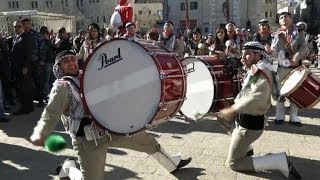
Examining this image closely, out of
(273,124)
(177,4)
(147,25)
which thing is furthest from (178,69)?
(147,25)

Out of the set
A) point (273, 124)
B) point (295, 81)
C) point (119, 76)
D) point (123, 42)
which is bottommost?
point (273, 124)

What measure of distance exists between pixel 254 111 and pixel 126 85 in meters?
1.53

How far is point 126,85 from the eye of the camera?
12.6 feet

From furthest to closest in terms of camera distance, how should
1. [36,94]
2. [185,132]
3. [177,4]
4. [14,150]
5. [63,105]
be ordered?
[177,4] → [36,94] → [185,132] → [14,150] → [63,105]

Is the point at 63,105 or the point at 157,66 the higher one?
the point at 157,66

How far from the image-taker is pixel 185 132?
666 centimetres

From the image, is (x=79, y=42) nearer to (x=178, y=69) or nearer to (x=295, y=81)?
(x=295, y=81)

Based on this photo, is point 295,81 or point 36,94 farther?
point 36,94

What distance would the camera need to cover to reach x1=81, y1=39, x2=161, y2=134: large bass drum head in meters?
3.78

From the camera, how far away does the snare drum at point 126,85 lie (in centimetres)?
377

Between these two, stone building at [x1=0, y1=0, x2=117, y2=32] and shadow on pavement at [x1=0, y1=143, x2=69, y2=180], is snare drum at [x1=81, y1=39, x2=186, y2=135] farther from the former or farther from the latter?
stone building at [x1=0, y1=0, x2=117, y2=32]

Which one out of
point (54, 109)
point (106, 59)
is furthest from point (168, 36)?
point (54, 109)

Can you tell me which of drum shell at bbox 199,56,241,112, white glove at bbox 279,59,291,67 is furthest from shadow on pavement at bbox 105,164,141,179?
white glove at bbox 279,59,291,67

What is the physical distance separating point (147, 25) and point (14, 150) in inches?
2843
